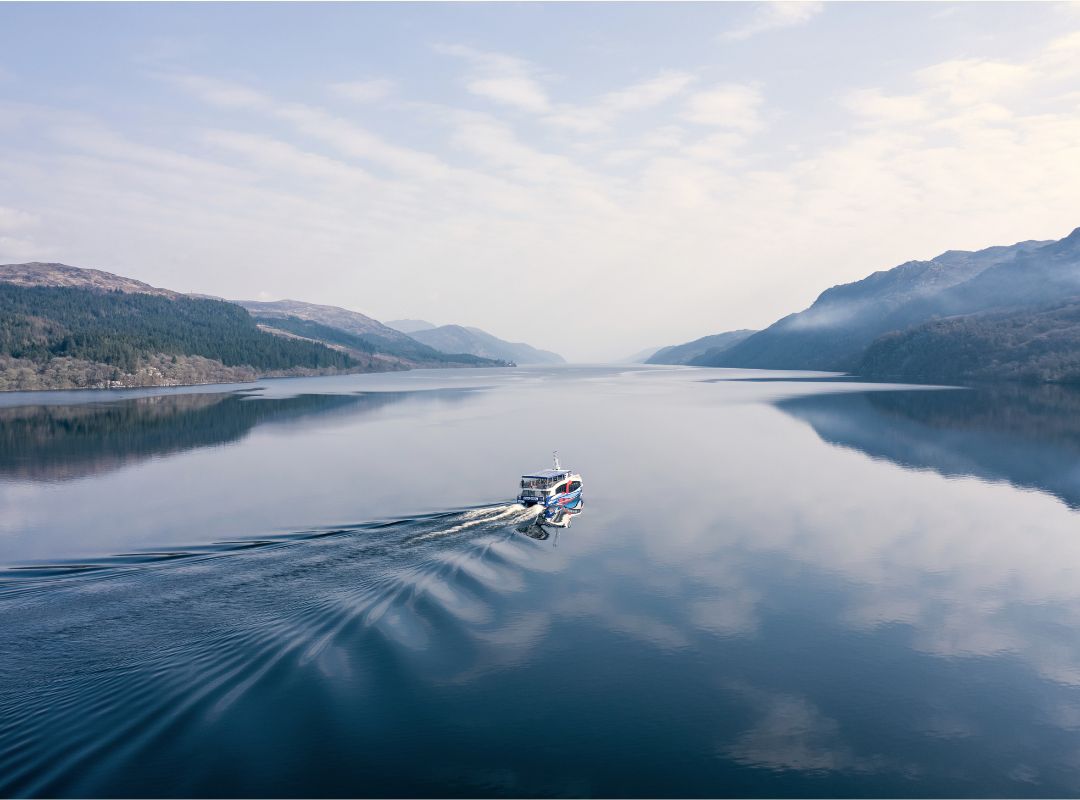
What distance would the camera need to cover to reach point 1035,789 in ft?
68.6

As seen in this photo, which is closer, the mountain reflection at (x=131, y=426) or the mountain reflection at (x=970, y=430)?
the mountain reflection at (x=970, y=430)

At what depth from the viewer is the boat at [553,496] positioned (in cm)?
5386

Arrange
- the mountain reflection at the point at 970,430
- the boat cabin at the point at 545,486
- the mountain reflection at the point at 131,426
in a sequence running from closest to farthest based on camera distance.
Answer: the boat cabin at the point at 545,486, the mountain reflection at the point at 970,430, the mountain reflection at the point at 131,426

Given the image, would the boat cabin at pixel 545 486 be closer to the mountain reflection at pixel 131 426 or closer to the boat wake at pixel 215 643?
the boat wake at pixel 215 643

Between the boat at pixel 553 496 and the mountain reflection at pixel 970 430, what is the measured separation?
4809cm

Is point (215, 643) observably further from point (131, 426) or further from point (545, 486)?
point (131, 426)

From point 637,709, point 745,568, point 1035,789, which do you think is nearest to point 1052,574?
point 745,568

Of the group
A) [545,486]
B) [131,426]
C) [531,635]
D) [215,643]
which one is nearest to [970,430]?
[545,486]

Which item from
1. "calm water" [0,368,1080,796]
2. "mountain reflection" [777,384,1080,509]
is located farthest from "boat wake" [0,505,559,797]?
"mountain reflection" [777,384,1080,509]

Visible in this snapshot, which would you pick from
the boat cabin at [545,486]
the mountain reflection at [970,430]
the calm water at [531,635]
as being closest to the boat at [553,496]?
the boat cabin at [545,486]

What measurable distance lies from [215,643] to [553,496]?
1221 inches

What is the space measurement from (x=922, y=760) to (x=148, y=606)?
36191 millimetres

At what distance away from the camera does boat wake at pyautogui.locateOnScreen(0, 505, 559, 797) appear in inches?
851

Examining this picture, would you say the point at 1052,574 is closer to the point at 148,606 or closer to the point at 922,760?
the point at 922,760
